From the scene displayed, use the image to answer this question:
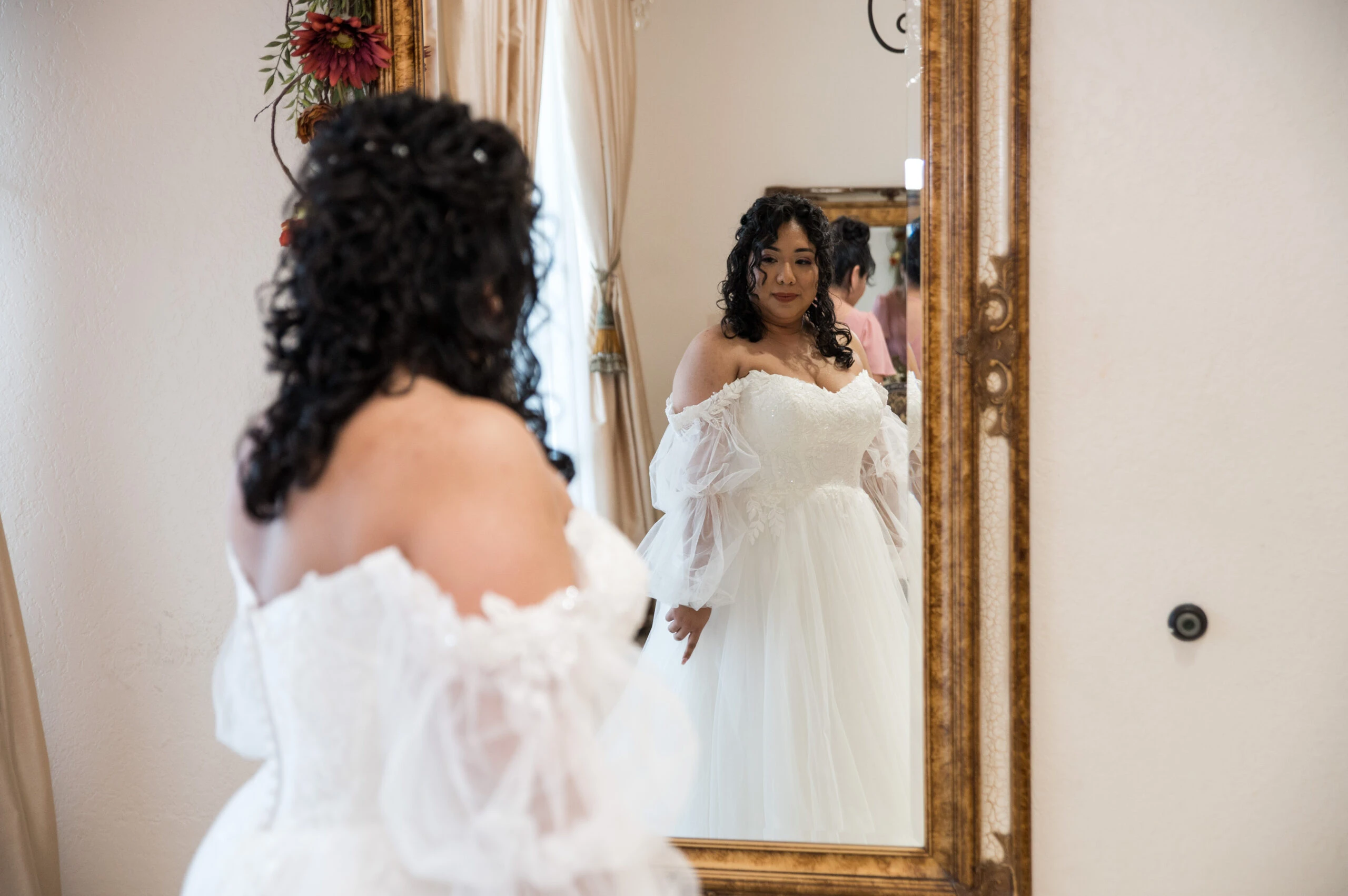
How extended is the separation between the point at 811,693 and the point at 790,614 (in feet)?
0.42

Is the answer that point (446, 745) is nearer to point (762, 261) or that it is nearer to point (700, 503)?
point (700, 503)

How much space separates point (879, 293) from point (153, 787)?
1580 mm

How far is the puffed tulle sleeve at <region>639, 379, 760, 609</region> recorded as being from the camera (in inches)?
59.7

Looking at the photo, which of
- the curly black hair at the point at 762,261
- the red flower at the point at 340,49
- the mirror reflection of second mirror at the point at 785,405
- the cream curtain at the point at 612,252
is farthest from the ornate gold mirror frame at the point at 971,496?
the red flower at the point at 340,49

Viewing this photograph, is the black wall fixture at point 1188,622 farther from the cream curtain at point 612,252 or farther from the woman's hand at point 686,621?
the cream curtain at point 612,252

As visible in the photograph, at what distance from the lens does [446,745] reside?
0.84 m

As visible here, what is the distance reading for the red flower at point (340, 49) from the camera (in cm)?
154

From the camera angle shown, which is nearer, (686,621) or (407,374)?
(407,374)

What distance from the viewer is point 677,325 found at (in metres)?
1.53

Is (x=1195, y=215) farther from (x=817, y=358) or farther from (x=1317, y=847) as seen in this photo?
(x=1317, y=847)


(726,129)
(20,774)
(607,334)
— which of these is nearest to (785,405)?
(607,334)

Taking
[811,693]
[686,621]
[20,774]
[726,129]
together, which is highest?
[726,129]

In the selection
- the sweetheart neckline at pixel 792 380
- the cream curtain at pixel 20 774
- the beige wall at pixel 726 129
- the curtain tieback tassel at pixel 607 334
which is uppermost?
the beige wall at pixel 726 129

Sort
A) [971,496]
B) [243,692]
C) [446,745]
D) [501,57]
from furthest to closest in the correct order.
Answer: [501,57]
[971,496]
[243,692]
[446,745]
